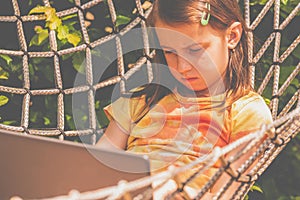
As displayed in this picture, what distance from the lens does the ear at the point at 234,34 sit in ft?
5.97

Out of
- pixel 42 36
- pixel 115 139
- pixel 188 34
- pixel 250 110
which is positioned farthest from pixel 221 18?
pixel 42 36

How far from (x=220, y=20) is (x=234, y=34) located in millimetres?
63

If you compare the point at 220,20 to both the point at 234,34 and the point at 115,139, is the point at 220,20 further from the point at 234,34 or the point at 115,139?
the point at 115,139

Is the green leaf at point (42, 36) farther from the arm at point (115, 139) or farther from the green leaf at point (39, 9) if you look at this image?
the arm at point (115, 139)

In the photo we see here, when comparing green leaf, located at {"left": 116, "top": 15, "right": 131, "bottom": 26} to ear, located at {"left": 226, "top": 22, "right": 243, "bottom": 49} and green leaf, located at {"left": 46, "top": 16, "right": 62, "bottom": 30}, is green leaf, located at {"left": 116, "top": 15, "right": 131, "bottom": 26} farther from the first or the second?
ear, located at {"left": 226, "top": 22, "right": 243, "bottom": 49}

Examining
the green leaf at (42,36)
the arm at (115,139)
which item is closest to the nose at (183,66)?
the arm at (115,139)

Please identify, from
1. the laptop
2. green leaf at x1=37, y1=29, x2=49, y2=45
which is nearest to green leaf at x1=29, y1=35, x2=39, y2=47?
green leaf at x1=37, y1=29, x2=49, y2=45

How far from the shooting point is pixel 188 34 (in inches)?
68.5

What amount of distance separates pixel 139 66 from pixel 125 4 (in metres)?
0.29

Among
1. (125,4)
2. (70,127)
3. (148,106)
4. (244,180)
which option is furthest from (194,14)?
(70,127)

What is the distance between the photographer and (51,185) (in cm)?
132

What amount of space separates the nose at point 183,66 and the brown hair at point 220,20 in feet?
0.29

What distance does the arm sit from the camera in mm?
1874

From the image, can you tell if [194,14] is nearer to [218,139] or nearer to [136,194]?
[218,139]
